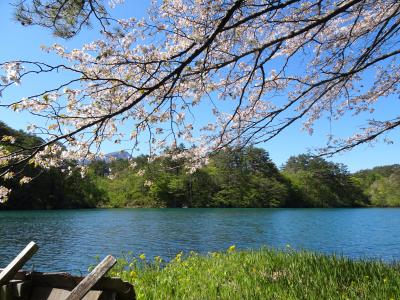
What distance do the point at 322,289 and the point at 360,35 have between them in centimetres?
476

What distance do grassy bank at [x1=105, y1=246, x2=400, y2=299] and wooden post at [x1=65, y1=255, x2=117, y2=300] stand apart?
241 cm

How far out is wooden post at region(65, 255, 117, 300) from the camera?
2.66 meters

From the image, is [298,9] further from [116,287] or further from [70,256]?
[70,256]

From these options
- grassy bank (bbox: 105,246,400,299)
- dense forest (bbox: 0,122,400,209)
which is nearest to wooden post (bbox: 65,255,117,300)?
grassy bank (bbox: 105,246,400,299)

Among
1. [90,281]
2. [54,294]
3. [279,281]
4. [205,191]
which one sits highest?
[205,191]

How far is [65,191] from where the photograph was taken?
230 ft

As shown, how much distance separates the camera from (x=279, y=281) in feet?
18.6

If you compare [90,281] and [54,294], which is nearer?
[90,281]

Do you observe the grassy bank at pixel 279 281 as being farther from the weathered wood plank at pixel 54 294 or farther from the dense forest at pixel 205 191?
the dense forest at pixel 205 191

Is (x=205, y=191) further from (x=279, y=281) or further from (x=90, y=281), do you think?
(x=90, y=281)

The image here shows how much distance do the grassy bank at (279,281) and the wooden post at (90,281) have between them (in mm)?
2410

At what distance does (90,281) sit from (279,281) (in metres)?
3.75

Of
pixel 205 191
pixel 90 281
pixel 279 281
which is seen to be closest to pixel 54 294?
pixel 90 281

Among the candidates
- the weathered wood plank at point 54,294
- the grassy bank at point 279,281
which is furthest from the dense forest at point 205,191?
the weathered wood plank at point 54,294
